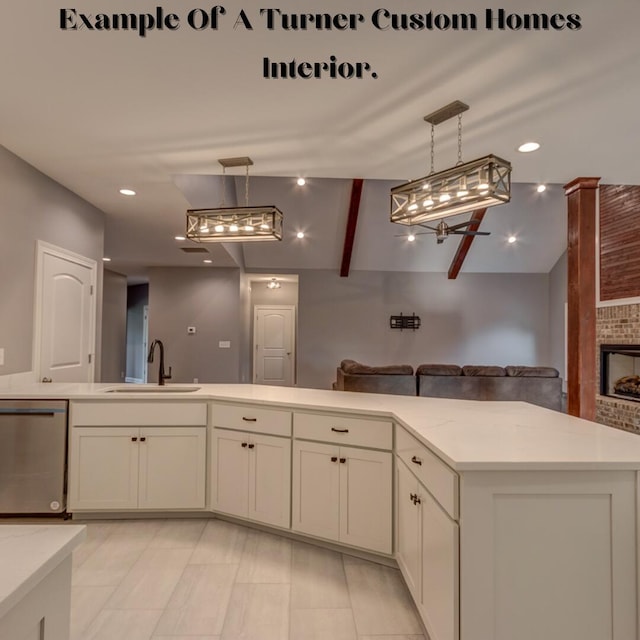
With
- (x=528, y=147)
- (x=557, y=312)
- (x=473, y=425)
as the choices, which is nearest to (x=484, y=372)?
Result: (x=557, y=312)

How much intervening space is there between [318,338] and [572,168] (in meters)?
6.21

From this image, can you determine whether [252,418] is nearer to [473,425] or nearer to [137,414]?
[137,414]

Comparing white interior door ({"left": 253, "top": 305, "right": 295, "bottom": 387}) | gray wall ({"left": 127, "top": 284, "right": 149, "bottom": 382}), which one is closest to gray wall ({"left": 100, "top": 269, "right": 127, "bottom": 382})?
gray wall ({"left": 127, "top": 284, "right": 149, "bottom": 382})

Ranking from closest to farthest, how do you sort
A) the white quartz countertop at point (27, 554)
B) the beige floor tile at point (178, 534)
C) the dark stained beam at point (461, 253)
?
the white quartz countertop at point (27, 554)
the beige floor tile at point (178, 534)
the dark stained beam at point (461, 253)

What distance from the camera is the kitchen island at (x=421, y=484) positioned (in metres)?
1.40

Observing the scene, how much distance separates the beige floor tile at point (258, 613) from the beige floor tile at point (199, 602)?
48 millimetres

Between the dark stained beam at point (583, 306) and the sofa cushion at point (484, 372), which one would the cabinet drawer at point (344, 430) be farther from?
the sofa cushion at point (484, 372)

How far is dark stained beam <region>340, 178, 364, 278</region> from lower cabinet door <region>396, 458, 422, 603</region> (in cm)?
563

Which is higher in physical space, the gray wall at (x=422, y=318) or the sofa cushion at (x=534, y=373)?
the gray wall at (x=422, y=318)

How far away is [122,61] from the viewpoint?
76.1 inches

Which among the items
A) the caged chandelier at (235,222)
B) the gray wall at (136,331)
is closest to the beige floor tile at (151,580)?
the caged chandelier at (235,222)

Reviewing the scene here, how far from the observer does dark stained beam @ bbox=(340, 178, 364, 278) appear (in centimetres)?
702

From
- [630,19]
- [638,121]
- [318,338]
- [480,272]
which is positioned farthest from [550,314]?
[630,19]

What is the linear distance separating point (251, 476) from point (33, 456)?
1489 mm
